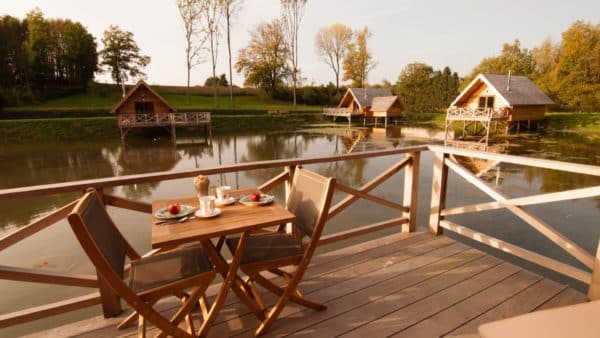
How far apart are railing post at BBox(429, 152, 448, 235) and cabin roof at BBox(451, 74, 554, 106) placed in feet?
69.5

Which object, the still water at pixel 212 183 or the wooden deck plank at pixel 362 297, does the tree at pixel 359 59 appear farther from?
the wooden deck plank at pixel 362 297

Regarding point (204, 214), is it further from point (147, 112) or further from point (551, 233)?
point (147, 112)

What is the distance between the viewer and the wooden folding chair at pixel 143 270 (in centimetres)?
130

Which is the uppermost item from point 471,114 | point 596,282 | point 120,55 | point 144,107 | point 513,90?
point 120,55

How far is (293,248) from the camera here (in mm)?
1941

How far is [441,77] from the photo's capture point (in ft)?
117

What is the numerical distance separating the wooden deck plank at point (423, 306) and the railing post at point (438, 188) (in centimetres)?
74

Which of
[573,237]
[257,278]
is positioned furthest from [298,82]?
[257,278]

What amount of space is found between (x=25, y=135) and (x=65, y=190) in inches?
868

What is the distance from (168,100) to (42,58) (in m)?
12.2

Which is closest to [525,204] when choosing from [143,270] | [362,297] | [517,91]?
[362,297]

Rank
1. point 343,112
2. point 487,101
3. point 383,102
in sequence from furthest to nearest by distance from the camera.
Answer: point 343,112
point 383,102
point 487,101

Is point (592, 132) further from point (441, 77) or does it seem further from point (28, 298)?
point (28, 298)

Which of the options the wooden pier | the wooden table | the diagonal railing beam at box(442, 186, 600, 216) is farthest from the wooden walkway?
the wooden pier
